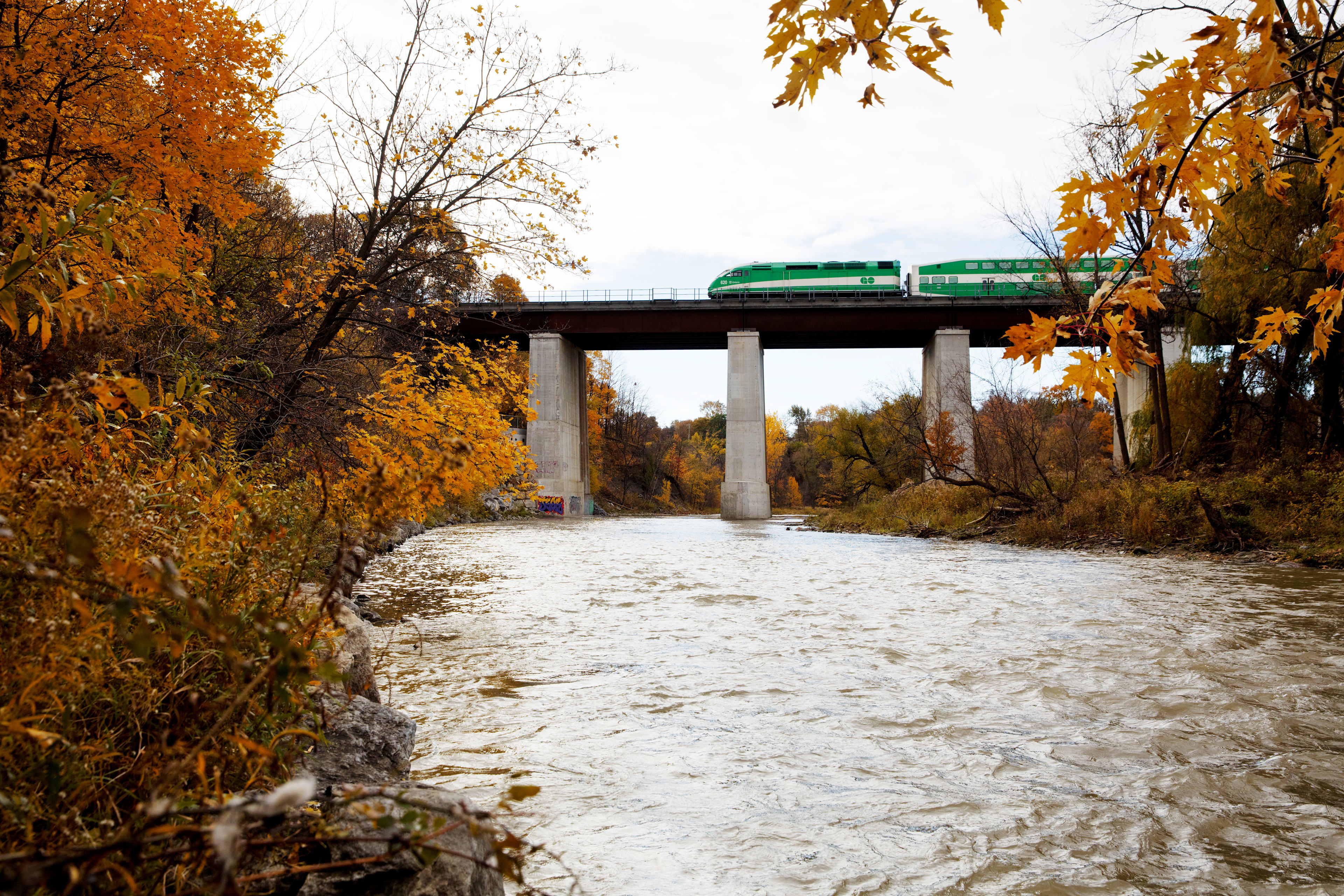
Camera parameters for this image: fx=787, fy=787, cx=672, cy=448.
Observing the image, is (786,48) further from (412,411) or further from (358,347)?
(358,347)

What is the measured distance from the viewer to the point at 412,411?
951cm

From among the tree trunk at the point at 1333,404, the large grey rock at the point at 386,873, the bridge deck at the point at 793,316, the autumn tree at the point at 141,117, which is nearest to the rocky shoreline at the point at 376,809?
the large grey rock at the point at 386,873

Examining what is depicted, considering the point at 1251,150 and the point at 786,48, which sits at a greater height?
the point at 786,48

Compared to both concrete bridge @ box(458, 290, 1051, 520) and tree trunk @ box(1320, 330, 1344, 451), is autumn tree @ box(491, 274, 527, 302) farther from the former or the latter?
concrete bridge @ box(458, 290, 1051, 520)

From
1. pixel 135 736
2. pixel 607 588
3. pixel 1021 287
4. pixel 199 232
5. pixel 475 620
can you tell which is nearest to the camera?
pixel 135 736

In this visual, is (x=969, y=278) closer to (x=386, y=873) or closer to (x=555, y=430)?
(x=555, y=430)

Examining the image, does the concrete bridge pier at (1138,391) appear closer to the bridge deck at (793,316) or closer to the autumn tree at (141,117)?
the bridge deck at (793,316)

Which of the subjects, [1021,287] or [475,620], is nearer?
[475,620]

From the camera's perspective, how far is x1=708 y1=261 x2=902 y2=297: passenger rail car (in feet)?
143

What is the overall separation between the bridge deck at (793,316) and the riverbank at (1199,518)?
2167 cm

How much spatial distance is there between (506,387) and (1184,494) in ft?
46.7

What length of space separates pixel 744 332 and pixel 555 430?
1169 cm

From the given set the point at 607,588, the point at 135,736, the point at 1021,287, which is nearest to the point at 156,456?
the point at 135,736

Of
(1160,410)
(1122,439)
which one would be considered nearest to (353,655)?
(1160,410)
